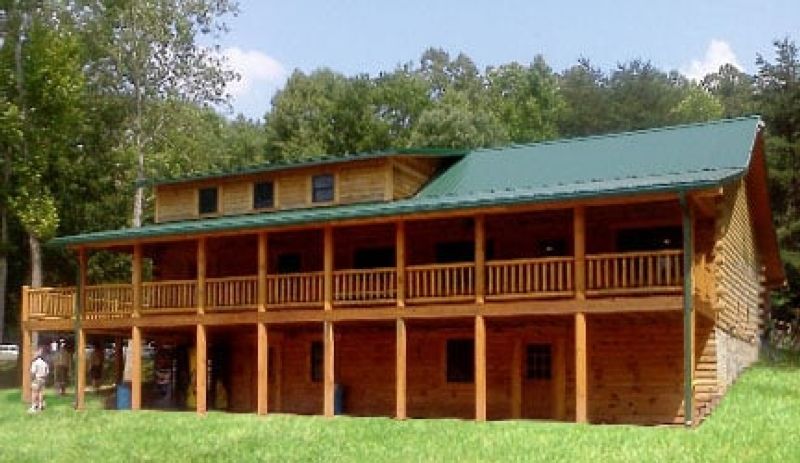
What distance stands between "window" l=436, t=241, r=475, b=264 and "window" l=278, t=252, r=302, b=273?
15.5ft

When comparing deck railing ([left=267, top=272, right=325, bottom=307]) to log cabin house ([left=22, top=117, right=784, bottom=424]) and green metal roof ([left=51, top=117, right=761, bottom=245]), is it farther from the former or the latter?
green metal roof ([left=51, top=117, right=761, bottom=245])

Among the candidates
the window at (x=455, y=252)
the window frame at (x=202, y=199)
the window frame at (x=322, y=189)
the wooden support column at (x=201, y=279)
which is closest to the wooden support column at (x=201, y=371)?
the wooden support column at (x=201, y=279)

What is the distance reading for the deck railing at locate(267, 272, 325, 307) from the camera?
94.6 feet

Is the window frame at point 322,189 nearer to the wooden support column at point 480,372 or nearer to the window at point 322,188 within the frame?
the window at point 322,188

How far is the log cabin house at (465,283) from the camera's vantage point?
82.6 ft

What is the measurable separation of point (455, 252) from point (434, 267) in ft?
11.9

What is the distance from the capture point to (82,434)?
25.7 metres

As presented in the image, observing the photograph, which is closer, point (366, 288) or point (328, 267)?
point (328, 267)

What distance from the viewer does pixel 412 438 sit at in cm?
2211

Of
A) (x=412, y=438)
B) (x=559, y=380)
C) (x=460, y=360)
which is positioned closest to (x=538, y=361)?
(x=559, y=380)

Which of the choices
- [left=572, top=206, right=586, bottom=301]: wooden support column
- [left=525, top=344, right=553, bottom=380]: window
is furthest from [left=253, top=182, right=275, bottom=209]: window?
[left=572, top=206, right=586, bottom=301]: wooden support column

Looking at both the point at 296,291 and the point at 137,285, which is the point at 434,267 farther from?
the point at 137,285

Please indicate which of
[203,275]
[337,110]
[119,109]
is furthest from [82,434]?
[337,110]

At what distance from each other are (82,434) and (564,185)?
12.6 m
